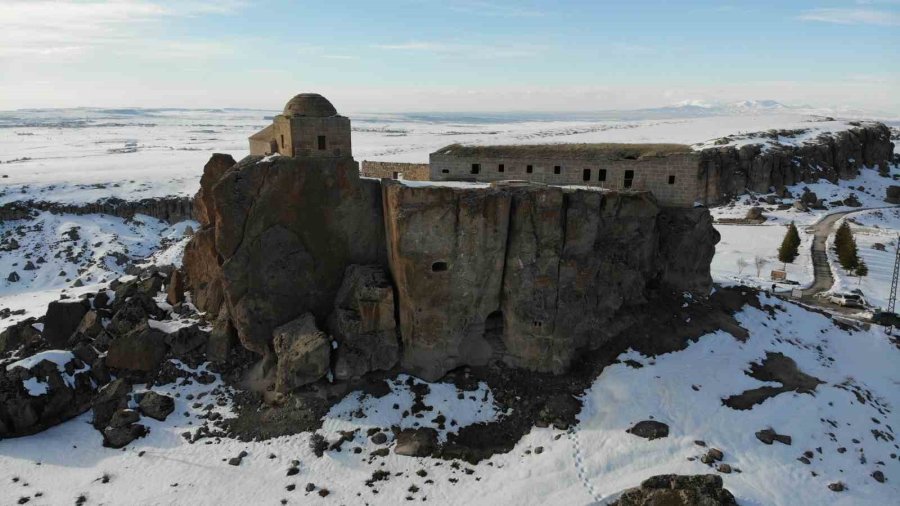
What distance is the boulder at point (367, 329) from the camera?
90.0 feet

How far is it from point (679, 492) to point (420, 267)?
48.4 ft

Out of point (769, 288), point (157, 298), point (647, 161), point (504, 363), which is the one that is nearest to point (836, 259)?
point (769, 288)

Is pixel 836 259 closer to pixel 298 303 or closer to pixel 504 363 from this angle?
pixel 504 363

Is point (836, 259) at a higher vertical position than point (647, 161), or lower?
lower

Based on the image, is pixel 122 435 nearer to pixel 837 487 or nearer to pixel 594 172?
pixel 594 172

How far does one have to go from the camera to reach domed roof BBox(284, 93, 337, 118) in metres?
30.3

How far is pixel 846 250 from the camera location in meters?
49.0

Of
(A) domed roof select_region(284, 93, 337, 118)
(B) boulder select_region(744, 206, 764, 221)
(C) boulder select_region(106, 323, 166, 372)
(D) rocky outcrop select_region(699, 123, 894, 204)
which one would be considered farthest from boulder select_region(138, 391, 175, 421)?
(D) rocky outcrop select_region(699, 123, 894, 204)

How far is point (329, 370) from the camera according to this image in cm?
2719

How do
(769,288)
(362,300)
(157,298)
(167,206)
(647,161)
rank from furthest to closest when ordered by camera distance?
(167,206) < (769,288) < (157,298) < (647,161) < (362,300)

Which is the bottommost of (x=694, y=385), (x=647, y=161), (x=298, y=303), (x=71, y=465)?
(x=71, y=465)

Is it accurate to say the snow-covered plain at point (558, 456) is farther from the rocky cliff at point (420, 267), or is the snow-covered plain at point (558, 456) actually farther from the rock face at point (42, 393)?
the rocky cliff at point (420, 267)

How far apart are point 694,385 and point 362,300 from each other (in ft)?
54.9

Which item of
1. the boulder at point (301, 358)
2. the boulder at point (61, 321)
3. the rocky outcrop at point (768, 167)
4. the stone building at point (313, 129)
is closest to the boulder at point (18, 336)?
the boulder at point (61, 321)
